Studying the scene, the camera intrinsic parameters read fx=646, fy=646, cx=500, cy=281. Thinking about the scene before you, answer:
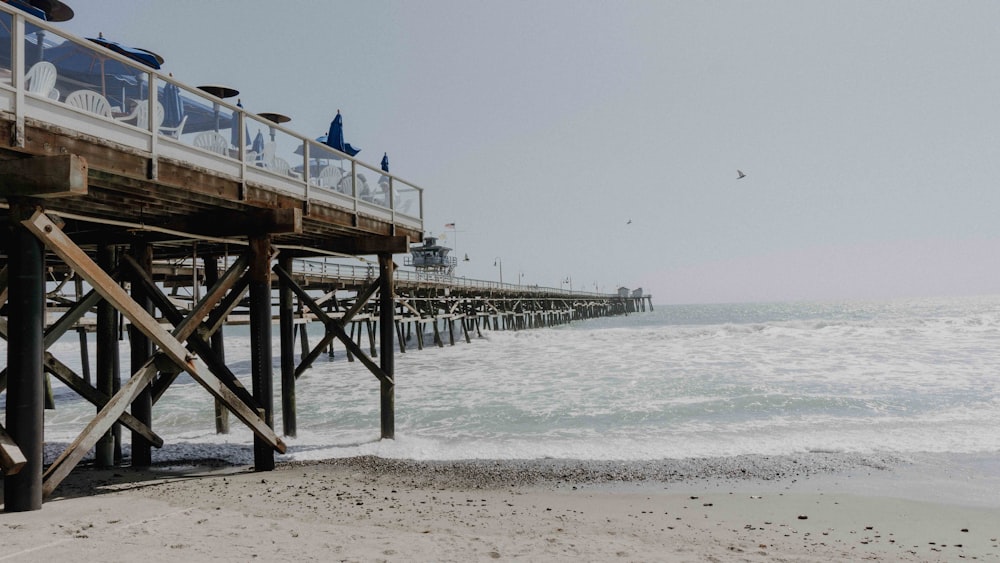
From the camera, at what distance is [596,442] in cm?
1073

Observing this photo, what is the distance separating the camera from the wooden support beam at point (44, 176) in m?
4.94

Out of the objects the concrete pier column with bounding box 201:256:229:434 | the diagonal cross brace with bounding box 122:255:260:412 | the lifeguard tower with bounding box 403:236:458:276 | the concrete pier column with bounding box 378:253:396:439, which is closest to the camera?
the diagonal cross brace with bounding box 122:255:260:412

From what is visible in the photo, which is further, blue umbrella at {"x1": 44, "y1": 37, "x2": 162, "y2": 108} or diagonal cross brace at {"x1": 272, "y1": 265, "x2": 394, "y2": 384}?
diagonal cross brace at {"x1": 272, "y1": 265, "x2": 394, "y2": 384}

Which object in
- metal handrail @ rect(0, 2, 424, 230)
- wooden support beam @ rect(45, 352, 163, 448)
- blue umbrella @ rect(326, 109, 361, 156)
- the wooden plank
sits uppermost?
blue umbrella @ rect(326, 109, 361, 156)

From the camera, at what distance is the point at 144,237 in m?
8.32

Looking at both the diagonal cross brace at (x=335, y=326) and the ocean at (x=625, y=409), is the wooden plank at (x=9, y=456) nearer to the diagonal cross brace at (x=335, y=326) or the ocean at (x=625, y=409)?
the ocean at (x=625, y=409)

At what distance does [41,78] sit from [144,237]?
11.8 ft

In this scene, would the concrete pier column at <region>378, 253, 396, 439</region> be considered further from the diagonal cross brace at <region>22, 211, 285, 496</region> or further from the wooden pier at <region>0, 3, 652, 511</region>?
the diagonal cross brace at <region>22, 211, 285, 496</region>

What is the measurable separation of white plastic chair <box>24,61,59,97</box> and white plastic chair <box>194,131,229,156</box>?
1585mm

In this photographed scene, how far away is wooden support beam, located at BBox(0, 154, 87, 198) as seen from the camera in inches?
→ 194

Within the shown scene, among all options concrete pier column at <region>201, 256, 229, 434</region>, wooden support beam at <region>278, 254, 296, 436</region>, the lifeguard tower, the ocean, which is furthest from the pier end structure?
the lifeguard tower

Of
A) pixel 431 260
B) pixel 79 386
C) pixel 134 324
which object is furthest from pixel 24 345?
pixel 431 260

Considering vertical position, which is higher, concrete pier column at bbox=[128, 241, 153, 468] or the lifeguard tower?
the lifeguard tower

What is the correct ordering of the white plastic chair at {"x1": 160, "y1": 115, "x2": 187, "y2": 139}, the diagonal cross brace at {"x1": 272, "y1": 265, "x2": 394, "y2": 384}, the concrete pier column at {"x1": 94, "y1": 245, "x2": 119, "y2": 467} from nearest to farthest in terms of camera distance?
the white plastic chair at {"x1": 160, "y1": 115, "x2": 187, "y2": 139} < the concrete pier column at {"x1": 94, "y1": 245, "x2": 119, "y2": 467} < the diagonal cross brace at {"x1": 272, "y1": 265, "x2": 394, "y2": 384}
